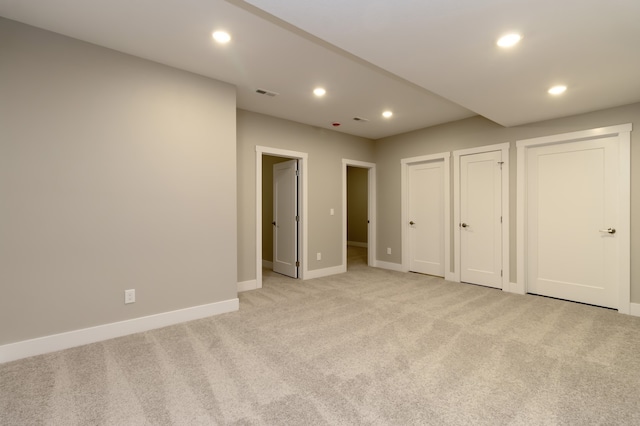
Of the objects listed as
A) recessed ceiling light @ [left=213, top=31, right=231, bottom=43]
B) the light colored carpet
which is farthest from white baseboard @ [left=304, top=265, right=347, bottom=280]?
recessed ceiling light @ [left=213, top=31, right=231, bottom=43]

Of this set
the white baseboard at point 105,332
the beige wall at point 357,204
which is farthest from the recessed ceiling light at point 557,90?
the beige wall at point 357,204

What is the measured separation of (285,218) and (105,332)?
3.19 m

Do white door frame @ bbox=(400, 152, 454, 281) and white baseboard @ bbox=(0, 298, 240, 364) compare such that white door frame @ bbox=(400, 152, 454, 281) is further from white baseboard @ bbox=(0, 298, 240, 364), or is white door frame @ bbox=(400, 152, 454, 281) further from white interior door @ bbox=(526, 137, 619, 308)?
white baseboard @ bbox=(0, 298, 240, 364)

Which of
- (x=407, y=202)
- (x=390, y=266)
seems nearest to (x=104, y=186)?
(x=407, y=202)

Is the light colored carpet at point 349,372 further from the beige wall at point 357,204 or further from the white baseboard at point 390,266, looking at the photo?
the beige wall at point 357,204

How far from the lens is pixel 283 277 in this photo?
5414 mm

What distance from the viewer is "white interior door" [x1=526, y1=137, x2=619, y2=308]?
379 cm

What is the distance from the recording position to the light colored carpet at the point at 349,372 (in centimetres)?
184

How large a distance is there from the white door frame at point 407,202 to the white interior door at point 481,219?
0.21 m

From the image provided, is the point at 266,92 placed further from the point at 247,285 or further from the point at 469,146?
the point at 469,146

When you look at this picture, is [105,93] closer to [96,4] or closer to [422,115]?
[96,4]

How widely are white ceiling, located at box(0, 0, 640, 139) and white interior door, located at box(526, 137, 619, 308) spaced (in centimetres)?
65

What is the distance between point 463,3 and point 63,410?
3.43 metres

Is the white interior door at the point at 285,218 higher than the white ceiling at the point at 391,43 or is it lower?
lower
